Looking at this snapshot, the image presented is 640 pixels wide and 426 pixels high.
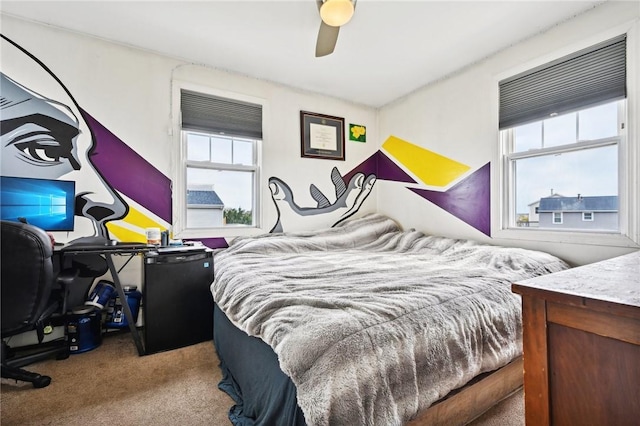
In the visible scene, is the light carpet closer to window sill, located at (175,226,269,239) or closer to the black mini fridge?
the black mini fridge

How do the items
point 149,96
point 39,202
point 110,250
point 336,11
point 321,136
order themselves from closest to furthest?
point 336,11
point 110,250
point 39,202
point 149,96
point 321,136

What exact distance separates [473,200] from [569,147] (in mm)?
826

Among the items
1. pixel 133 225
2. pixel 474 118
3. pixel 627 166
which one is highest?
pixel 474 118

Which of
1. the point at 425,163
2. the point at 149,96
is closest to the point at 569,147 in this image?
the point at 425,163

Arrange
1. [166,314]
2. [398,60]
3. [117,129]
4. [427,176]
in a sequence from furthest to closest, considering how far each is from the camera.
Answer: [427,176] < [398,60] < [117,129] < [166,314]

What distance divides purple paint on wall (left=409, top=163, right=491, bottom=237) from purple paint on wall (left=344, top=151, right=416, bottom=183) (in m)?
0.62

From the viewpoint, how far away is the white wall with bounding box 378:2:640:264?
2.02 metres

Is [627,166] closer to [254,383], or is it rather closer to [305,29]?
[305,29]

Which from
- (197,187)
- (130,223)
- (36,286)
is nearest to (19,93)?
(130,223)

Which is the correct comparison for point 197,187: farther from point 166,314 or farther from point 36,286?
point 36,286

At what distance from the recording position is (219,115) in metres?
2.88

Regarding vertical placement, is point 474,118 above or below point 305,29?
below

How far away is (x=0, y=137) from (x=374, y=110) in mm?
3740

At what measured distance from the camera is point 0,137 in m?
2.09
